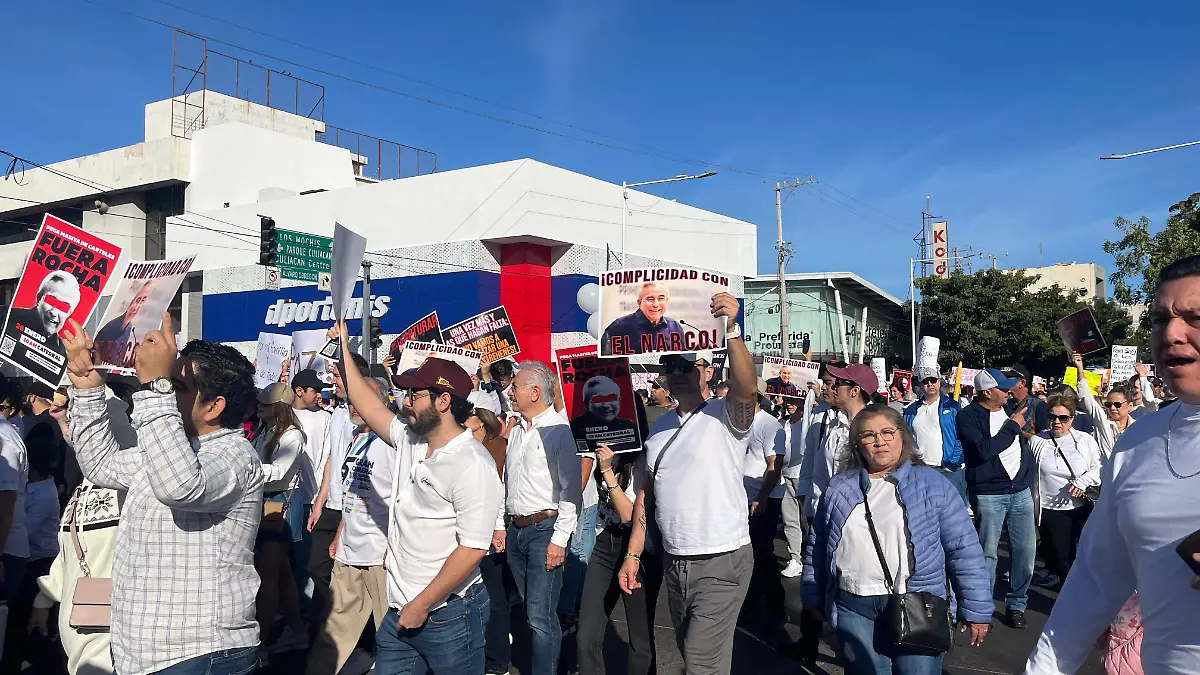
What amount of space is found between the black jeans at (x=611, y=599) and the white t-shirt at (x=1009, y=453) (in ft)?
11.9

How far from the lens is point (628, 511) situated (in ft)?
16.7

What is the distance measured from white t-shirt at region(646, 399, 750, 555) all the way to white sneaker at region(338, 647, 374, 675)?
8.31 feet

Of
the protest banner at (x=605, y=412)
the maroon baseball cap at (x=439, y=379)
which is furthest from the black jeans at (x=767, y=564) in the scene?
the maroon baseball cap at (x=439, y=379)

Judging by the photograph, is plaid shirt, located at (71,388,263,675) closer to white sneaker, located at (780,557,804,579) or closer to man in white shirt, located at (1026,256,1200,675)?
man in white shirt, located at (1026,256,1200,675)

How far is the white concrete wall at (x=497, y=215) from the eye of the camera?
87.6ft

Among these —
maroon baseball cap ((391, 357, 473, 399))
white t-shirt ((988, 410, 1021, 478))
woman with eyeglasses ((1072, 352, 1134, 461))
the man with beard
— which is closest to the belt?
the man with beard

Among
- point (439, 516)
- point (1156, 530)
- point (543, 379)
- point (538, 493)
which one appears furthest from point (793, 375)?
point (1156, 530)

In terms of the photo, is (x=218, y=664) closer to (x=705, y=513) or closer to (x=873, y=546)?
(x=705, y=513)

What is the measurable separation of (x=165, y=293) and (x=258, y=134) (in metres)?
32.4

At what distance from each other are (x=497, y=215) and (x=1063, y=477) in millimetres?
20627

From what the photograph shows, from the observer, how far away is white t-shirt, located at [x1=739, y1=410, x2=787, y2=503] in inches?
281

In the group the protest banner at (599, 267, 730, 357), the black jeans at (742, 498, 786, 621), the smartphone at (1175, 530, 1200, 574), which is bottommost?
the black jeans at (742, 498, 786, 621)

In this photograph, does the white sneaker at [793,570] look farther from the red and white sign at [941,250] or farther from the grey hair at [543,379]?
the red and white sign at [941,250]

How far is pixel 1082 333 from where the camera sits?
1086 centimetres
